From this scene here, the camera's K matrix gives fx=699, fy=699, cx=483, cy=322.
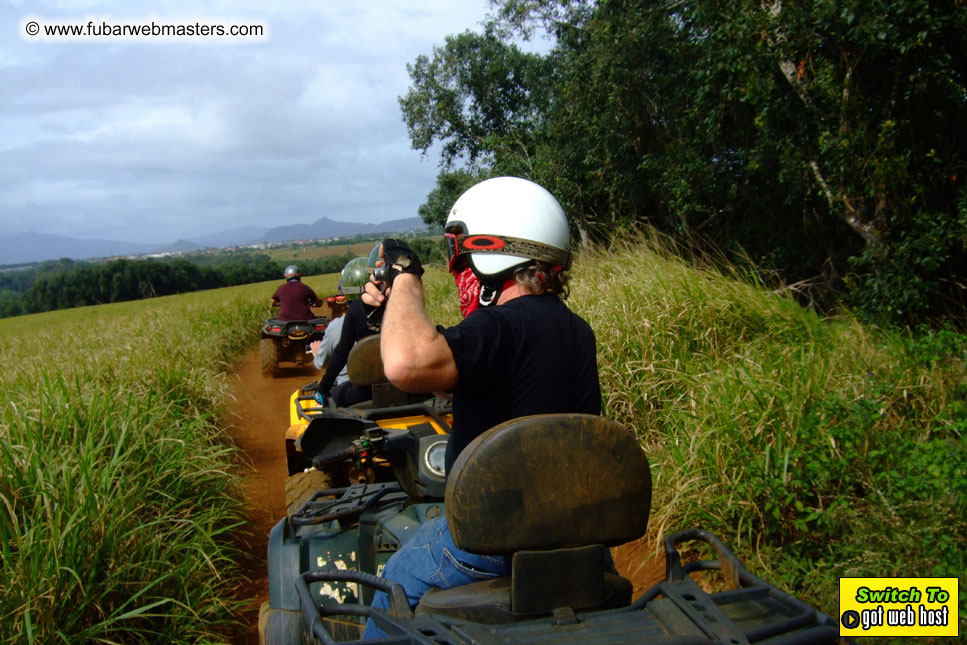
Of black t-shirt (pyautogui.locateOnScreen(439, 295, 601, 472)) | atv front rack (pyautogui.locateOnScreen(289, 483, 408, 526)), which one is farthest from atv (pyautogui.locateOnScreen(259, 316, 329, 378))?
black t-shirt (pyautogui.locateOnScreen(439, 295, 601, 472))

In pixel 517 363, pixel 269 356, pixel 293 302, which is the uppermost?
pixel 517 363

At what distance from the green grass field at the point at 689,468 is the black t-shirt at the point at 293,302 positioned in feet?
19.2

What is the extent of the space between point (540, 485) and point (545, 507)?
58 millimetres

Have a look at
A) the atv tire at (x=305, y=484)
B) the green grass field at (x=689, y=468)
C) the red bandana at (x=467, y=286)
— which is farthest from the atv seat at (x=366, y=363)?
the red bandana at (x=467, y=286)

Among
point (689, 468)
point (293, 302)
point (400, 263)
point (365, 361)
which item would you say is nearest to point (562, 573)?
point (400, 263)

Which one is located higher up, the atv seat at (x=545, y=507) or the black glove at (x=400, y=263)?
the black glove at (x=400, y=263)

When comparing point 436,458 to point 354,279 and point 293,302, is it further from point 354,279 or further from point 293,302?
point 293,302

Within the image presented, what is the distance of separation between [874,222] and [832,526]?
12.5 ft

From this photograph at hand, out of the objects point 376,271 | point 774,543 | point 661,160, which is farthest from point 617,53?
point 376,271

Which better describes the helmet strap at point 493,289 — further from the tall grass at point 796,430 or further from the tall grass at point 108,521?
the tall grass at point 796,430

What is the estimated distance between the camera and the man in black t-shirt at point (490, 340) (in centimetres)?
183

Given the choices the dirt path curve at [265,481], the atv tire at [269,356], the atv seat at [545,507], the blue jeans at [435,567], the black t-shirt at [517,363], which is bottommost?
the dirt path curve at [265,481]

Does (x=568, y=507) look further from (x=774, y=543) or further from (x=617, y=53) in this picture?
(x=617, y=53)

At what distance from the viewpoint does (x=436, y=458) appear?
2945mm
